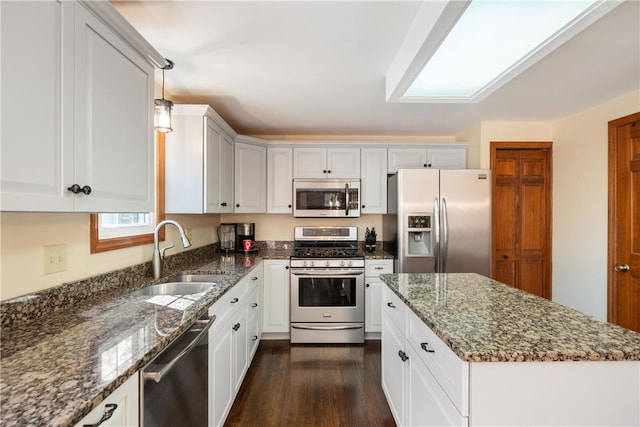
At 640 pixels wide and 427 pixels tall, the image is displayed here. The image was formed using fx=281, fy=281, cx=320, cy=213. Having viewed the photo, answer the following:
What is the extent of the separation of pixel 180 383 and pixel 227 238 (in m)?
2.27

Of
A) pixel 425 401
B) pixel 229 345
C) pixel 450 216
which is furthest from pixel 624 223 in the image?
pixel 229 345

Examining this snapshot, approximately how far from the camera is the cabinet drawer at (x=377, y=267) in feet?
10.1

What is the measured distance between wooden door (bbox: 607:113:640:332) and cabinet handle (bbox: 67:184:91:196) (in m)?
3.79

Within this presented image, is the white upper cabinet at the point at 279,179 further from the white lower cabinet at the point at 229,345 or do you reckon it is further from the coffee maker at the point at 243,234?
the white lower cabinet at the point at 229,345

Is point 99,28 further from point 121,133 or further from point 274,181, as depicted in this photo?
point 274,181

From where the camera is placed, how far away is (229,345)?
1.85 m

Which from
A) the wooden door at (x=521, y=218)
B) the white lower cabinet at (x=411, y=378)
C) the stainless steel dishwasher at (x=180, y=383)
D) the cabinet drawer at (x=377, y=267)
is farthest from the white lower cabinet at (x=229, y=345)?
the wooden door at (x=521, y=218)

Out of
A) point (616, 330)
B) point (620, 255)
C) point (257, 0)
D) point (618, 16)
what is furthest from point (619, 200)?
point (257, 0)

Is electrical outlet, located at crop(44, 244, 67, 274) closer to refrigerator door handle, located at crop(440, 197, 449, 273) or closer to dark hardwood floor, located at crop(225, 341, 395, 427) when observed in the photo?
dark hardwood floor, located at crop(225, 341, 395, 427)

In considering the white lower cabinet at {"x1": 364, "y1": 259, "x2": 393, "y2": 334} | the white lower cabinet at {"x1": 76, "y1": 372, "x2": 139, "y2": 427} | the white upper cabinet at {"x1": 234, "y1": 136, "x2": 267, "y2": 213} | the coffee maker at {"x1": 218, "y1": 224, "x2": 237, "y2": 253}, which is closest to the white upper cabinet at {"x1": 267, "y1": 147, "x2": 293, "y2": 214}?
the white upper cabinet at {"x1": 234, "y1": 136, "x2": 267, "y2": 213}

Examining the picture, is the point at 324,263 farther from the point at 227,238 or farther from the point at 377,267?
the point at 227,238

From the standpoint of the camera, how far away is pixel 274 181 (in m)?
3.40

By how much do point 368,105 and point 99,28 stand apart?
206 cm

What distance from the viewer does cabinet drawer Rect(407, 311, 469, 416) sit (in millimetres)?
928
